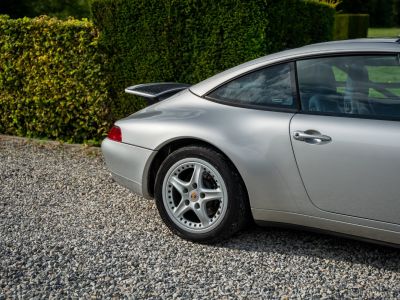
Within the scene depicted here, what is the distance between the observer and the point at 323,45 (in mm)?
4066

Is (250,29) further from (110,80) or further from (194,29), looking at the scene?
(110,80)

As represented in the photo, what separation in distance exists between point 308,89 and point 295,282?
1.21m

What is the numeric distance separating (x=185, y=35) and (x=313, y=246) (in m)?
3.40

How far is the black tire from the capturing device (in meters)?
4.07

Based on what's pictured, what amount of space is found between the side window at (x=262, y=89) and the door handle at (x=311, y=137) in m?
0.23

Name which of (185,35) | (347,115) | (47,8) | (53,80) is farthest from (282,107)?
(47,8)

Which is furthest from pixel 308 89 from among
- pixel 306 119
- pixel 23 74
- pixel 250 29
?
pixel 23 74

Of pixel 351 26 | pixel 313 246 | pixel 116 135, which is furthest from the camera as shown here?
pixel 351 26

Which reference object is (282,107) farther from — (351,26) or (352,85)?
(351,26)

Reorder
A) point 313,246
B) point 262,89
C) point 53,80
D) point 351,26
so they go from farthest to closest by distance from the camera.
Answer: point 351,26 → point 53,80 → point 313,246 → point 262,89

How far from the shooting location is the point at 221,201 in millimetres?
4141

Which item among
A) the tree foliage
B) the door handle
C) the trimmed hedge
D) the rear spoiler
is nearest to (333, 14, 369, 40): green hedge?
the tree foliage

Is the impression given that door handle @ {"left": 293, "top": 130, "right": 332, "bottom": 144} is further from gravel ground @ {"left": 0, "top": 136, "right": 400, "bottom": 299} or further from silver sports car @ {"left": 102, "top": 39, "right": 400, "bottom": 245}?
gravel ground @ {"left": 0, "top": 136, "right": 400, "bottom": 299}

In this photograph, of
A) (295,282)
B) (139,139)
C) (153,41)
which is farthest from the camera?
(153,41)
